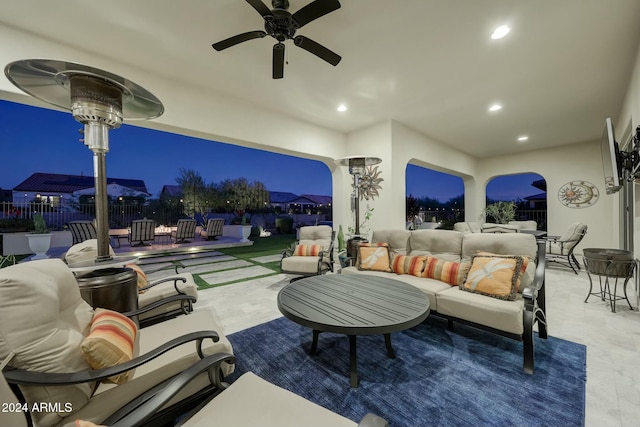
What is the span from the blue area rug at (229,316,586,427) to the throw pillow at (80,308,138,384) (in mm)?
938

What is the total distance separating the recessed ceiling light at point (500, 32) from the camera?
8.62ft

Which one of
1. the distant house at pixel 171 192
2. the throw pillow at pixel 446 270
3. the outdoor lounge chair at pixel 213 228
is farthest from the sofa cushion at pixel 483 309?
the distant house at pixel 171 192

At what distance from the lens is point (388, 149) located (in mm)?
5238

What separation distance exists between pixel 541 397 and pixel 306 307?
163 centimetres

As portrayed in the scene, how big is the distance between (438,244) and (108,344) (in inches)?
120

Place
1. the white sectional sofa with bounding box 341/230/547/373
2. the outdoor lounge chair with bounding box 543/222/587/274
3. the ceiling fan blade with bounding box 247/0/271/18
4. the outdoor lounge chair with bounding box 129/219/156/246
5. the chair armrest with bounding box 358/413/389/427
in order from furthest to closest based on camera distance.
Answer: the outdoor lounge chair with bounding box 129/219/156/246
the outdoor lounge chair with bounding box 543/222/587/274
the ceiling fan blade with bounding box 247/0/271/18
the white sectional sofa with bounding box 341/230/547/373
the chair armrest with bounding box 358/413/389/427

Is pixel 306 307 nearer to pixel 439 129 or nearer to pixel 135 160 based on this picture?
pixel 439 129

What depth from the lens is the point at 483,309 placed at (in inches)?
80.4

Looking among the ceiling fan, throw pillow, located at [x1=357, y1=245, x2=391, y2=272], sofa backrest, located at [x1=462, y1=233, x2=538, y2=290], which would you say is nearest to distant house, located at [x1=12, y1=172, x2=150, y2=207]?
the ceiling fan

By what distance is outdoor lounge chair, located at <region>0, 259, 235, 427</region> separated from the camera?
3.08ft

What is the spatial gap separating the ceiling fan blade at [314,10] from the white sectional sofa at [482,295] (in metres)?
2.55

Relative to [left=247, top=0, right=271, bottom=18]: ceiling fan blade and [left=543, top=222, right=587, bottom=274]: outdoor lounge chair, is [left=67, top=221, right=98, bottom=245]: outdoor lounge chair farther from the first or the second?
[left=543, top=222, right=587, bottom=274]: outdoor lounge chair

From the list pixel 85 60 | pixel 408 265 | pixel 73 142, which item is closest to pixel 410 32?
pixel 408 265

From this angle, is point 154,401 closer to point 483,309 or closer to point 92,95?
point 92,95
